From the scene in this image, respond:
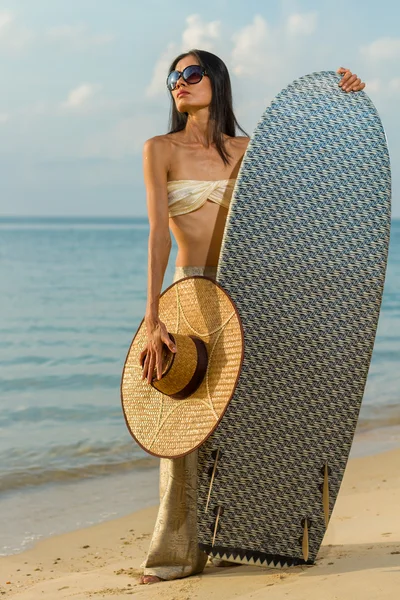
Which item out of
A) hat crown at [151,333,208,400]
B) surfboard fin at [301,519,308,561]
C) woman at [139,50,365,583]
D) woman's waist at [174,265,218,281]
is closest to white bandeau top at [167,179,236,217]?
woman at [139,50,365,583]

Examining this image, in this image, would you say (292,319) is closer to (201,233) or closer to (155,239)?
(201,233)

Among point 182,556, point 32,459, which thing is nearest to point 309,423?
point 182,556

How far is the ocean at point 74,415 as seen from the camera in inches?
209

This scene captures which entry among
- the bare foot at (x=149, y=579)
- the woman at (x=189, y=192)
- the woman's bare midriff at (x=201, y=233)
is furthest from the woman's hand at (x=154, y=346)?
the bare foot at (x=149, y=579)

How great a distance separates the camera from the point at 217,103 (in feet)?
11.4

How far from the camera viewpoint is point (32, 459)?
646 cm

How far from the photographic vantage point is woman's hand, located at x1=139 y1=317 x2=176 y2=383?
3.20 m

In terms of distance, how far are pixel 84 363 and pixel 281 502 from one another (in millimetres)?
8171

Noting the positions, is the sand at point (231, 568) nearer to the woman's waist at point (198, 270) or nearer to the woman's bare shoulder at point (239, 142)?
the woman's waist at point (198, 270)

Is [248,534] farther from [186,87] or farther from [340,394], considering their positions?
[186,87]

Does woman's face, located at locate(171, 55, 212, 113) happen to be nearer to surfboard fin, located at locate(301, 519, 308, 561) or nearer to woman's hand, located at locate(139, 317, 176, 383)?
woman's hand, located at locate(139, 317, 176, 383)

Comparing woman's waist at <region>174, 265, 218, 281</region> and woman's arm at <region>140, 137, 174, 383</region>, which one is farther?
woman's waist at <region>174, 265, 218, 281</region>

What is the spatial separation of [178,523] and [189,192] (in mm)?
1314

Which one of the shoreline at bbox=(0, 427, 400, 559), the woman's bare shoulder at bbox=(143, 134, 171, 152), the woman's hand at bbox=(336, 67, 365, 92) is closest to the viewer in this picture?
the woman's bare shoulder at bbox=(143, 134, 171, 152)
